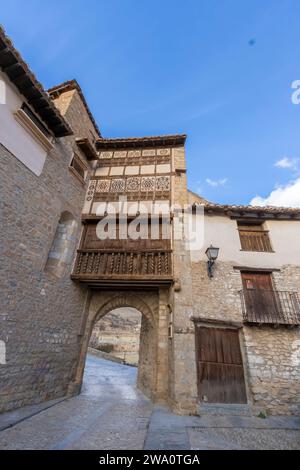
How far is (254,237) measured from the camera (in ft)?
25.3

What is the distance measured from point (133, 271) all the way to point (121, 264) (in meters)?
0.50

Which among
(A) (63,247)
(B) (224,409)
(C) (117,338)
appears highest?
(A) (63,247)

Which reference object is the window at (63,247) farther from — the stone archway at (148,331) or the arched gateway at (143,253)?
the stone archway at (148,331)

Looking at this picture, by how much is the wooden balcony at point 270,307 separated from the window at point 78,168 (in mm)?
7244

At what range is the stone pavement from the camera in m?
3.32

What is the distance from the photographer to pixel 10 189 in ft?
16.9

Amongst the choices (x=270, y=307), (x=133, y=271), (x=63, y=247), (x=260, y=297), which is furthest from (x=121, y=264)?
(x=270, y=307)

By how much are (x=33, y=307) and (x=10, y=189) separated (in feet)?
10.2

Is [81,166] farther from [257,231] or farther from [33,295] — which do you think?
[257,231]

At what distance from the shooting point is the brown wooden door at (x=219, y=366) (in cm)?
543

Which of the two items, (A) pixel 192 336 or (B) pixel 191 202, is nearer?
(A) pixel 192 336

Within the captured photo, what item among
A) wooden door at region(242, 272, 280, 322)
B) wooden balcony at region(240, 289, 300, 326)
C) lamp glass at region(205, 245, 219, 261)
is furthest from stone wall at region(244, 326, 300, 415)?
lamp glass at region(205, 245, 219, 261)
